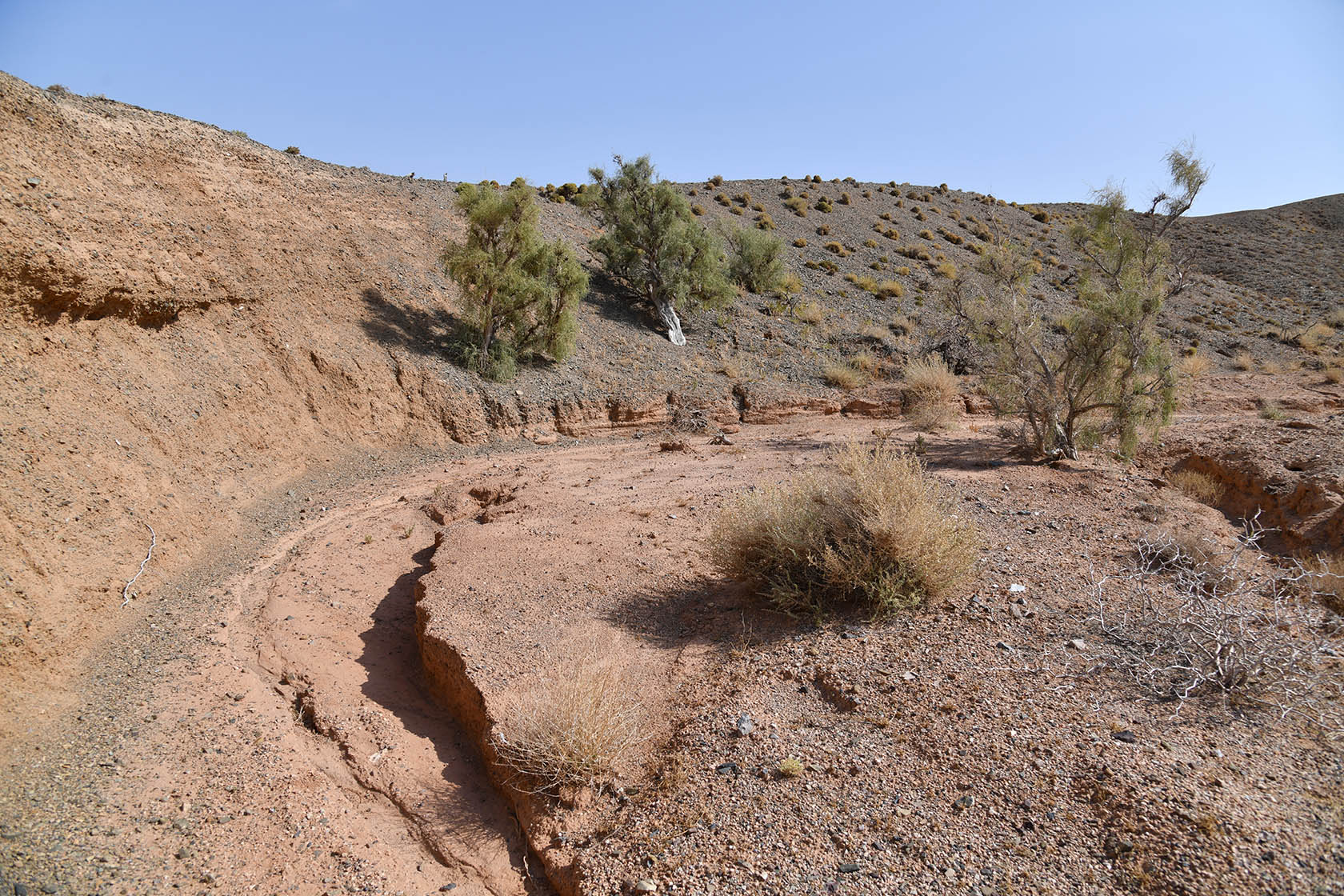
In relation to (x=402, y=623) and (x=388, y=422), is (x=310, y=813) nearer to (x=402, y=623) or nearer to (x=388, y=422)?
(x=402, y=623)

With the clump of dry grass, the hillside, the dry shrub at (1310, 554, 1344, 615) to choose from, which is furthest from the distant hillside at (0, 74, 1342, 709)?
the dry shrub at (1310, 554, 1344, 615)

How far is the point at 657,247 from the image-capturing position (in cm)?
1836

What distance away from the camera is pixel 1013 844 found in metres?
Result: 3.05

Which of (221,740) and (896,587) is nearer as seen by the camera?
(221,740)

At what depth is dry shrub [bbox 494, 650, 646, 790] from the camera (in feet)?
12.8

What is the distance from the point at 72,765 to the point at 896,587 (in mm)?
5386

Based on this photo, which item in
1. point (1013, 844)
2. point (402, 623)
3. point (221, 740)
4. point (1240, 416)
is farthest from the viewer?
point (1240, 416)

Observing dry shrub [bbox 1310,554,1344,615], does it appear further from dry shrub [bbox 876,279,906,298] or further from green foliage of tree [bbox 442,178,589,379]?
dry shrub [bbox 876,279,906,298]

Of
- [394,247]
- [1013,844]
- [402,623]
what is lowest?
[402,623]

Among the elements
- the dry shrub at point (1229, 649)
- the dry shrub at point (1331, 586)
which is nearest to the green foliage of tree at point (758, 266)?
the dry shrub at point (1331, 586)

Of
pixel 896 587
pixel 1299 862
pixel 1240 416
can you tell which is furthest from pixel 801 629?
pixel 1240 416

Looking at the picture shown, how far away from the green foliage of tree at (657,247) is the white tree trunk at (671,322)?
0.8 inches

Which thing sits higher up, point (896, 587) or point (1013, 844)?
point (896, 587)

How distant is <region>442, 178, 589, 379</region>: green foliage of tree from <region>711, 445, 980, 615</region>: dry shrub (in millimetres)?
9330
